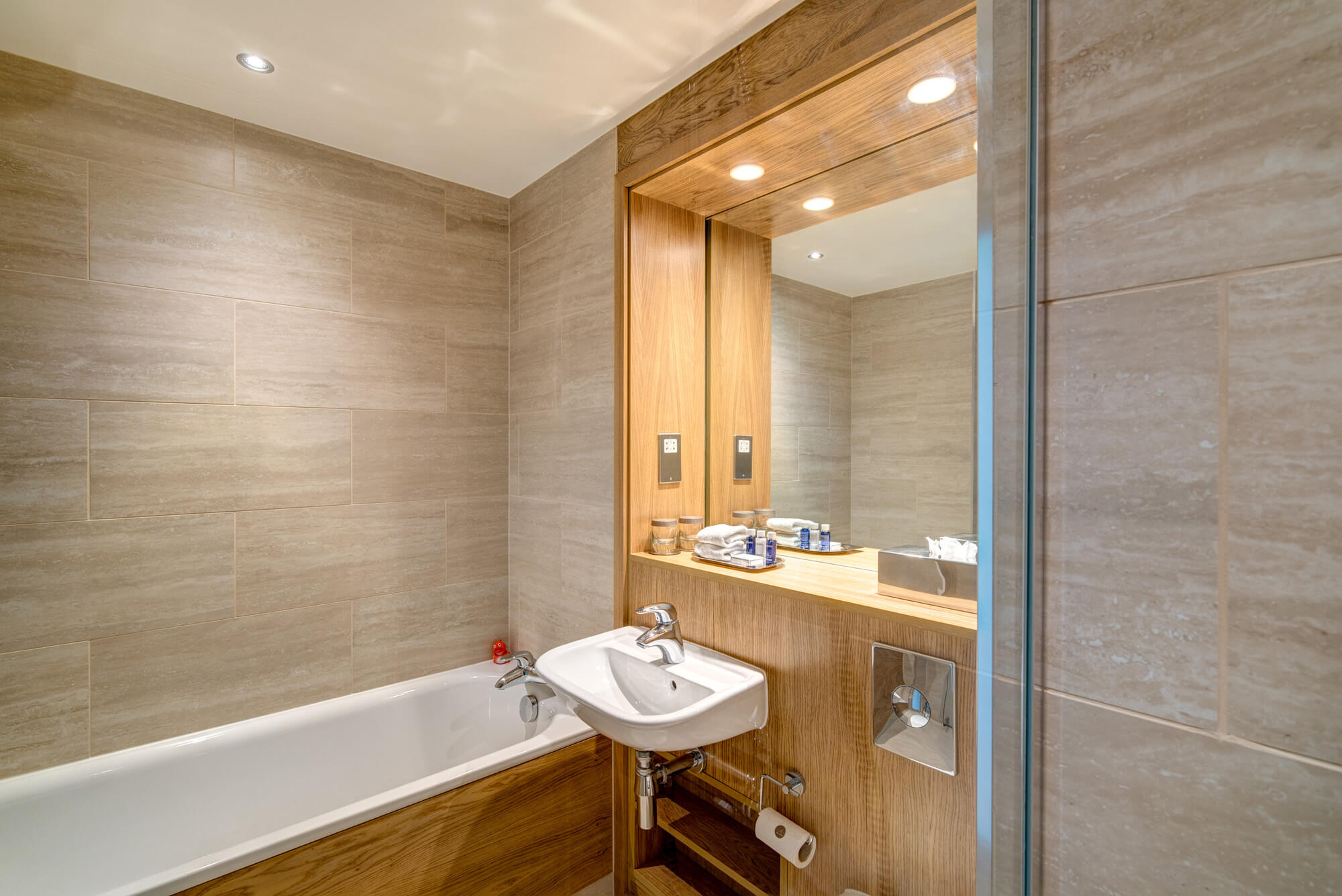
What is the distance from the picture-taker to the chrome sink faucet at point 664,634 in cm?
151

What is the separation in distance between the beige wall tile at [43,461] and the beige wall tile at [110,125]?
723 mm

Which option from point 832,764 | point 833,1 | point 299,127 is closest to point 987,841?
point 832,764

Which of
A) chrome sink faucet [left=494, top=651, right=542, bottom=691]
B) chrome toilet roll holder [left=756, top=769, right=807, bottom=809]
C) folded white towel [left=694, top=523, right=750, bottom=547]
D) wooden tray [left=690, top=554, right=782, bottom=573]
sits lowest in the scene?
chrome sink faucet [left=494, top=651, right=542, bottom=691]

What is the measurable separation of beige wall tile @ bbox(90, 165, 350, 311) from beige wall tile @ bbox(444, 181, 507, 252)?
0.40 m

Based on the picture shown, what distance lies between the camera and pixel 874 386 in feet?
4.91

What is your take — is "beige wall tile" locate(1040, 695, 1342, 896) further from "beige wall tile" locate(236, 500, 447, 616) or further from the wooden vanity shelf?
"beige wall tile" locate(236, 500, 447, 616)

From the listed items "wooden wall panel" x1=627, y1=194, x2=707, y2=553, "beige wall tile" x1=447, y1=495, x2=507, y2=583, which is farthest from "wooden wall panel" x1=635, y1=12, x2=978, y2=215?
"beige wall tile" x1=447, y1=495, x2=507, y2=583

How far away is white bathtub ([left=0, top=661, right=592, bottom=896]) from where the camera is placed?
1421 mm

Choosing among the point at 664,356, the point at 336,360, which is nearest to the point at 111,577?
the point at 336,360

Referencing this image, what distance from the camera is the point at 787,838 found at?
1263 millimetres

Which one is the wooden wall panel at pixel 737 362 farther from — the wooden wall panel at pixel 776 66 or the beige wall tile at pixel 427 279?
the beige wall tile at pixel 427 279

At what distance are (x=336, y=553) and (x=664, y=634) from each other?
124 cm

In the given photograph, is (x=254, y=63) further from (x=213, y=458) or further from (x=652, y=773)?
(x=652, y=773)

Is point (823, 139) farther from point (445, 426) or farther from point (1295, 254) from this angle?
point (445, 426)
